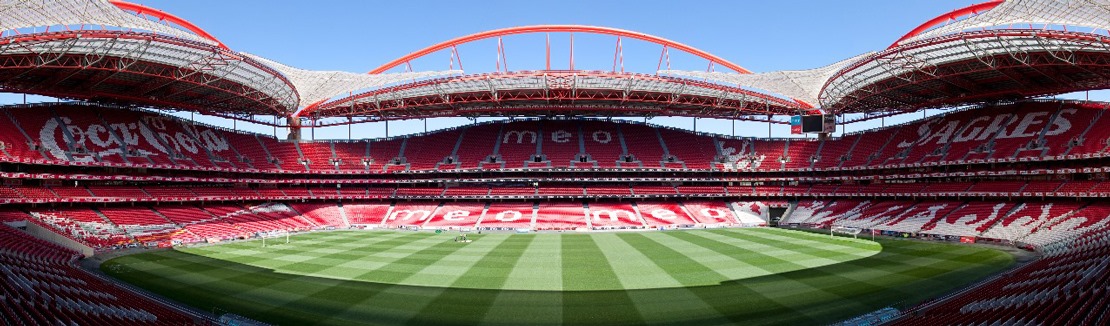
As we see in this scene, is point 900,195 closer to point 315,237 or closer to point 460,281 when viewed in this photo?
point 460,281

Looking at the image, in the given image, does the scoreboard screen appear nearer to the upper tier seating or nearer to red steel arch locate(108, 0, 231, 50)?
the upper tier seating

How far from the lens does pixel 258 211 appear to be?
50594mm

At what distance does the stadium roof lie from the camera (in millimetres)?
31125

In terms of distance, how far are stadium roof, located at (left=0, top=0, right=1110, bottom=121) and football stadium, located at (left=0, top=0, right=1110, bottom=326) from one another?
0.25 meters

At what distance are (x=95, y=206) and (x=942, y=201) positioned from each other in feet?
224

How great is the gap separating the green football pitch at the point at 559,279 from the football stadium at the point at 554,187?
0.64 ft

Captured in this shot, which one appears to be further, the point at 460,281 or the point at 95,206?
the point at 95,206

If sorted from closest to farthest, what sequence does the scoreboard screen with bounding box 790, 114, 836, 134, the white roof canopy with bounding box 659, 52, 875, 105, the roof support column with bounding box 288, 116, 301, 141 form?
the white roof canopy with bounding box 659, 52, 875, 105
the scoreboard screen with bounding box 790, 114, 836, 134
the roof support column with bounding box 288, 116, 301, 141

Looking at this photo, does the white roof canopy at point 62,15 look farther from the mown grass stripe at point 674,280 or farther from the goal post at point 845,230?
the goal post at point 845,230

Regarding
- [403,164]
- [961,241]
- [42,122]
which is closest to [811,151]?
[961,241]

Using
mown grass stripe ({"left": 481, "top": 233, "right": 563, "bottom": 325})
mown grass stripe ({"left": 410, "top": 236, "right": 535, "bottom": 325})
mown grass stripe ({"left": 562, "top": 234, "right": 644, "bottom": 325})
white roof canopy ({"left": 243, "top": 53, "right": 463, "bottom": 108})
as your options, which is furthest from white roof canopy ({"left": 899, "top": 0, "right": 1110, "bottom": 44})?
white roof canopy ({"left": 243, "top": 53, "right": 463, "bottom": 108})

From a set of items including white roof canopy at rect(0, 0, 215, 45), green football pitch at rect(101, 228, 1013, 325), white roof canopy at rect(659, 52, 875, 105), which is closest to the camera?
green football pitch at rect(101, 228, 1013, 325)

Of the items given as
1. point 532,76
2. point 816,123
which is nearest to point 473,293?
point 532,76

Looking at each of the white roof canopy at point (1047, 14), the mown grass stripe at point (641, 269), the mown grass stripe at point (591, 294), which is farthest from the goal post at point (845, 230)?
the mown grass stripe at point (591, 294)
